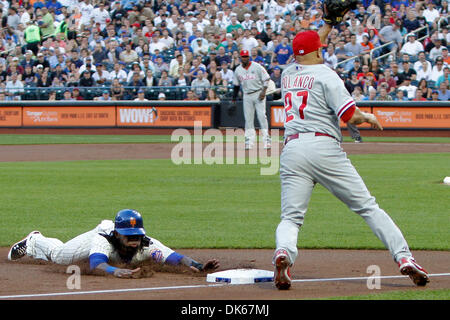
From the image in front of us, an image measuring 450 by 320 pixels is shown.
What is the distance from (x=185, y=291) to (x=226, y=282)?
1.62 feet

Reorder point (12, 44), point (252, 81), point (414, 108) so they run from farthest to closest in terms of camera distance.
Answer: point (12, 44), point (414, 108), point (252, 81)

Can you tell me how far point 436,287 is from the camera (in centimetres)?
654

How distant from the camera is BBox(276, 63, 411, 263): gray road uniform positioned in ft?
21.5

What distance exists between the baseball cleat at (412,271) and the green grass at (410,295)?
0.17m

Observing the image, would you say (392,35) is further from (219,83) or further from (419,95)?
(219,83)

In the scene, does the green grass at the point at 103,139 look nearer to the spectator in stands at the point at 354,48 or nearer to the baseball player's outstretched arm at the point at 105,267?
the spectator in stands at the point at 354,48

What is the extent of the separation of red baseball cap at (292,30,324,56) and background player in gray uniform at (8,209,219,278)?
2001 millimetres

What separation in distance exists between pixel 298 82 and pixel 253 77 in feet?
43.6

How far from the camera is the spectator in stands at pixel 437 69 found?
76.9 ft

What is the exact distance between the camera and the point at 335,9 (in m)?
7.60

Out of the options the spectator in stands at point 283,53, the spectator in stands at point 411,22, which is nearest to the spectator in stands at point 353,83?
the spectator in stands at point 283,53

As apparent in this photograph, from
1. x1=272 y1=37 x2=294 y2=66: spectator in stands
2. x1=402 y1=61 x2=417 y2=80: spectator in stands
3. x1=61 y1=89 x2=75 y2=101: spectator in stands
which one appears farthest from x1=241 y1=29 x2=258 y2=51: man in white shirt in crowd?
x1=61 y1=89 x2=75 y2=101: spectator in stands

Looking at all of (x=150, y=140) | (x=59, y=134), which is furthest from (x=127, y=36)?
(x=150, y=140)

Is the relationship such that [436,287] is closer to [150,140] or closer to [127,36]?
→ [150,140]
